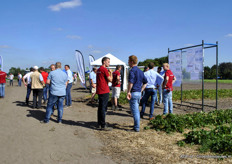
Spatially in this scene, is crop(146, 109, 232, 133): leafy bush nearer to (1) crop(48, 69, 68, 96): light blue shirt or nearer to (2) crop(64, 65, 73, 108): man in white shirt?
(1) crop(48, 69, 68, 96): light blue shirt

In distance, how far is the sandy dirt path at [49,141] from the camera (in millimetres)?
3918

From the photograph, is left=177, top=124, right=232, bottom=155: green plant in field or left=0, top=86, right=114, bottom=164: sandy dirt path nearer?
left=0, top=86, right=114, bottom=164: sandy dirt path

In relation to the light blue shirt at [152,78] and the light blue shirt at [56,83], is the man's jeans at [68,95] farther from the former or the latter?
the light blue shirt at [152,78]

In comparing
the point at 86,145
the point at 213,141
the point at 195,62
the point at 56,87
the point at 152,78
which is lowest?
the point at 86,145

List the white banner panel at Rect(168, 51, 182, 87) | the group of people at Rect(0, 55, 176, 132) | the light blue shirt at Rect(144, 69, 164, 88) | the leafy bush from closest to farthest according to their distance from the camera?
the group of people at Rect(0, 55, 176, 132), the leafy bush, the light blue shirt at Rect(144, 69, 164, 88), the white banner panel at Rect(168, 51, 182, 87)

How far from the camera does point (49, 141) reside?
4.91m

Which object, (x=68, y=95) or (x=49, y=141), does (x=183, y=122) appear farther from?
(x=68, y=95)

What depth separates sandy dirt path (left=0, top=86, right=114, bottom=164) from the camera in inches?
154

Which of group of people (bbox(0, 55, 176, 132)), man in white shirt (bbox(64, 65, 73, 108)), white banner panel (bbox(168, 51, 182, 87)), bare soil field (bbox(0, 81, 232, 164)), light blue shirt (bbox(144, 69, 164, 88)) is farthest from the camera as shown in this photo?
white banner panel (bbox(168, 51, 182, 87))


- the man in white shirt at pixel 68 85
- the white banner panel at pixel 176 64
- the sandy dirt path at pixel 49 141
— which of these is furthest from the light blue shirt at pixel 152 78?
the man in white shirt at pixel 68 85

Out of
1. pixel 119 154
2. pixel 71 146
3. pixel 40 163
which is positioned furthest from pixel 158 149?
pixel 40 163

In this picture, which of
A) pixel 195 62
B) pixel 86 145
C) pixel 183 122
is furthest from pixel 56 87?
pixel 195 62

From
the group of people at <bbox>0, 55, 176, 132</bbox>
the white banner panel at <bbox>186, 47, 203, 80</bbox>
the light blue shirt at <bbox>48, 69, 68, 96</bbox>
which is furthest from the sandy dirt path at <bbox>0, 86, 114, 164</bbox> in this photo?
the white banner panel at <bbox>186, 47, 203, 80</bbox>

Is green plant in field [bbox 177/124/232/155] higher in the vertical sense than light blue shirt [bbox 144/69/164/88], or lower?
lower
